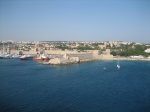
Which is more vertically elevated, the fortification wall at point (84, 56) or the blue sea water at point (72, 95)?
the fortification wall at point (84, 56)

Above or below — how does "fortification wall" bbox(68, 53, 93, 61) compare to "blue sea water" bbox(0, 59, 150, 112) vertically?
above

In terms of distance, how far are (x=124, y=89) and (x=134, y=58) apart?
27.9ft

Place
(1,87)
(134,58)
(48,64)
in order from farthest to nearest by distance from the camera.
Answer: (134,58)
(48,64)
(1,87)

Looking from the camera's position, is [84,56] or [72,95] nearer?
[72,95]

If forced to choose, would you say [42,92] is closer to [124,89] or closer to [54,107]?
[54,107]

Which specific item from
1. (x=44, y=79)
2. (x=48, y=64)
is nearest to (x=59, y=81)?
(x=44, y=79)

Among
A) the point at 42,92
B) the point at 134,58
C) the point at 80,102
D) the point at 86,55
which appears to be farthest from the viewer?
the point at 134,58

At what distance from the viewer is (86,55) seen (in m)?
12.6

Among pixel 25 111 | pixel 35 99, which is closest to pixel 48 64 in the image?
pixel 35 99

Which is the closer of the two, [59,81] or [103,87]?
[103,87]

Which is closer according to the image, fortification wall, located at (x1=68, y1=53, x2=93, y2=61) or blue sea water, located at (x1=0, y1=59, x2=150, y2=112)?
blue sea water, located at (x1=0, y1=59, x2=150, y2=112)

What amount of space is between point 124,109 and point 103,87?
5.28 feet

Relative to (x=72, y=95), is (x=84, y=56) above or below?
above

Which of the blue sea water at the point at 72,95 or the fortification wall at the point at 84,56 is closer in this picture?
the blue sea water at the point at 72,95
